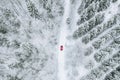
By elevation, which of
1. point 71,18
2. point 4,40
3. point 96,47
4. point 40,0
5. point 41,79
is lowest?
point 41,79

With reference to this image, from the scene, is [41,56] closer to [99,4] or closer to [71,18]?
[71,18]

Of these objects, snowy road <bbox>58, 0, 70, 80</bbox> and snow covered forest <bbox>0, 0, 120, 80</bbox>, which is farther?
snowy road <bbox>58, 0, 70, 80</bbox>

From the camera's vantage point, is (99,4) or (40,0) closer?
(99,4)

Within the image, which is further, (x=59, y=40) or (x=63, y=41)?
(x=59, y=40)

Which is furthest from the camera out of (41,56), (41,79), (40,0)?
(40,0)

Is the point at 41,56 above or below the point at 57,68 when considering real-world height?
above

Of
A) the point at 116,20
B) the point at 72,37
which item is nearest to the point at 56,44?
the point at 72,37

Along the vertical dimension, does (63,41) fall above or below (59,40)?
below

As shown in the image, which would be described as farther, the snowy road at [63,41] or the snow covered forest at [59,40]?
the snowy road at [63,41]
